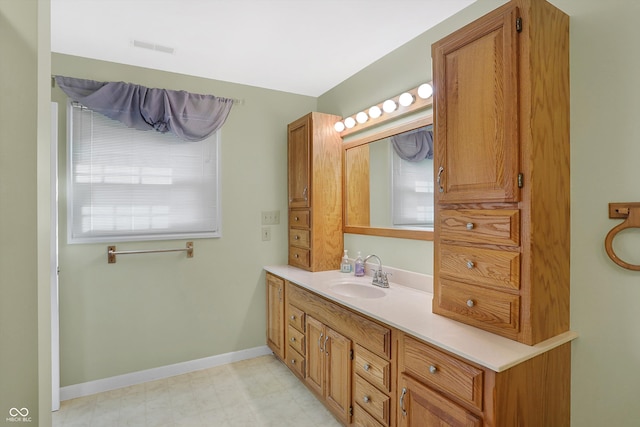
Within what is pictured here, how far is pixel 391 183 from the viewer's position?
2316mm

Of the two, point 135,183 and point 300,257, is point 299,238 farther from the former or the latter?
point 135,183

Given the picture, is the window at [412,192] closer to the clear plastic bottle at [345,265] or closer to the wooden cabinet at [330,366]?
the clear plastic bottle at [345,265]

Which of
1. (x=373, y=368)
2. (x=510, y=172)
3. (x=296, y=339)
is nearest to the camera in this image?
(x=510, y=172)

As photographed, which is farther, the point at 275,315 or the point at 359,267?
the point at 275,315

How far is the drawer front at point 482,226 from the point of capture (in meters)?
1.27

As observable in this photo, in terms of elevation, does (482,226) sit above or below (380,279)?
above

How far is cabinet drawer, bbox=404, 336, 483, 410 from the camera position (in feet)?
3.81

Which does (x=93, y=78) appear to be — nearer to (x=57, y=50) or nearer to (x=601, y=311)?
(x=57, y=50)

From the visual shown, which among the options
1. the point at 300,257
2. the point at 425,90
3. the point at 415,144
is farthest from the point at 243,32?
the point at 300,257

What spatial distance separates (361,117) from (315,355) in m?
1.75

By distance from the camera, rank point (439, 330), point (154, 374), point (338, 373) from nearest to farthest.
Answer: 1. point (439, 330)
2. point (338, 373)
3. point (154, 374)

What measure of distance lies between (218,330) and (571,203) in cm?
260

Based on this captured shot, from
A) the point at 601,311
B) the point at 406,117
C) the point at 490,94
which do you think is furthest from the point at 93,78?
the point at 601,311

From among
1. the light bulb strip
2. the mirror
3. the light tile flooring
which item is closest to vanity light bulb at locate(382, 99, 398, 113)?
the light bulb strip
